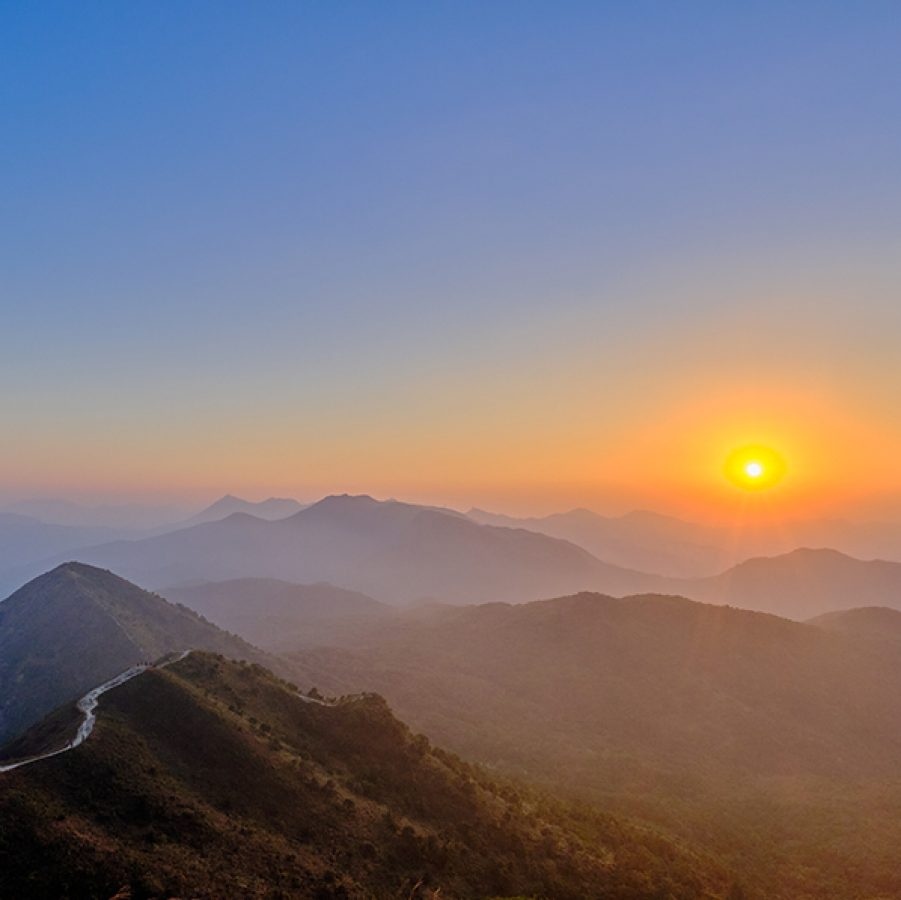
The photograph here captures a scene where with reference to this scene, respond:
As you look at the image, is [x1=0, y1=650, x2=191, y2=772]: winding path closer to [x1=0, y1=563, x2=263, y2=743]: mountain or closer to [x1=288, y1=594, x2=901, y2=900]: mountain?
[x1=0, y1=563, x2=263, y2=743]: mountain

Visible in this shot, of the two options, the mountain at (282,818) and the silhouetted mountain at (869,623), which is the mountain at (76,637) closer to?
the mountain at (282,818)

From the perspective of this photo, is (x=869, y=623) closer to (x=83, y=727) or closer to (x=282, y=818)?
(x=282, y=818)

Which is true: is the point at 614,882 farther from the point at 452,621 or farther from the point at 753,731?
the point at 452,621

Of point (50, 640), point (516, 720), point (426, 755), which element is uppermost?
point (426, 755)

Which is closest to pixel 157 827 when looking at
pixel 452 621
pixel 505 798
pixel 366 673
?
pixel 505 798

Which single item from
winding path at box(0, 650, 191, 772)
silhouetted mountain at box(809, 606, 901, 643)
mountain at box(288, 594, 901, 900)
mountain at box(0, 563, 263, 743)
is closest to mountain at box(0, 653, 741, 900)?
winding path at box(0, 650, 191, 772)

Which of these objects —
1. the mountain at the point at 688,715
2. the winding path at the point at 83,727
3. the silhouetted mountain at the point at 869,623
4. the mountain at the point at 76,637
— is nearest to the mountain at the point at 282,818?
the winding path at the point at 83,727
